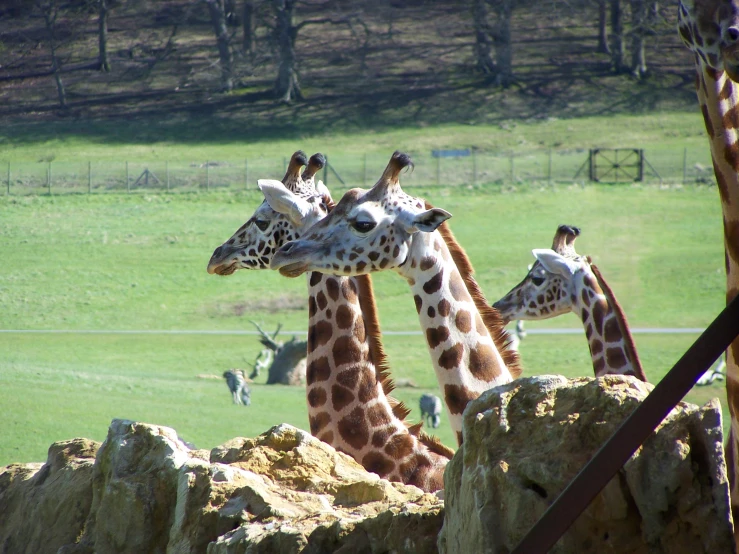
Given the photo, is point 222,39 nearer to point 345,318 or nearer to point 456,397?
point 345,318

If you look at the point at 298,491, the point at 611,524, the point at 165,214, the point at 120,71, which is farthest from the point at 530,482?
the point at 120,71

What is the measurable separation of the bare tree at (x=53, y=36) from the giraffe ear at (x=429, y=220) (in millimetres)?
8115

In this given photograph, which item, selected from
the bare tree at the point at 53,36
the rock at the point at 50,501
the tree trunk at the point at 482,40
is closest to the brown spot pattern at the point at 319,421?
the rock at the point at 50,501

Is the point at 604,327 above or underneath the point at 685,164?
above

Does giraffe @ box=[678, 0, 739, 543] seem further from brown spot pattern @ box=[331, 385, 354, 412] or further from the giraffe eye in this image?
brown spot pattern @ box=[331, 385, 354, 412]

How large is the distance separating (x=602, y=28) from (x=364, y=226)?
15.9 metres

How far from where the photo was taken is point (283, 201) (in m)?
4.50

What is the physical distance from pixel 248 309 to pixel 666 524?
9.22m

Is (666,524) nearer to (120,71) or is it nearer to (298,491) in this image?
(298,491)

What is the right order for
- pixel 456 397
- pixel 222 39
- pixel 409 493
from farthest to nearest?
pixel 222 39 → pixel 456 397 → pixel 409 493

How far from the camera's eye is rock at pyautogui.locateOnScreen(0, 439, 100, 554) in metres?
2.63

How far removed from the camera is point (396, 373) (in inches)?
370

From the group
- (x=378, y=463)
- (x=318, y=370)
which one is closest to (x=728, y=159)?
(x=378, y=463)

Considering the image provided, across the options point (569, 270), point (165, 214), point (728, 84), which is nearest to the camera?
point (728, 84)
